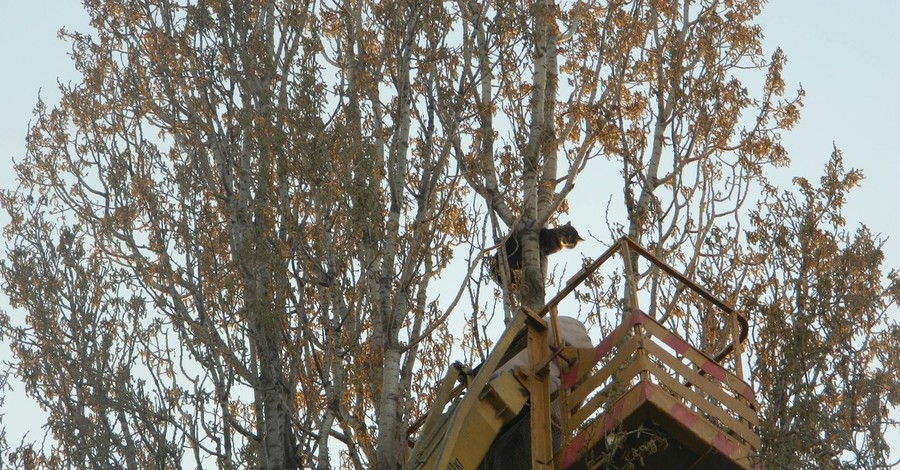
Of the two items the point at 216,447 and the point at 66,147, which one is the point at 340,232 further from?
the point at 66,147

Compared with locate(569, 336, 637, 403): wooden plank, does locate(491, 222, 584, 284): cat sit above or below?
above

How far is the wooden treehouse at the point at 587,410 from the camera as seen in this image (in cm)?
723

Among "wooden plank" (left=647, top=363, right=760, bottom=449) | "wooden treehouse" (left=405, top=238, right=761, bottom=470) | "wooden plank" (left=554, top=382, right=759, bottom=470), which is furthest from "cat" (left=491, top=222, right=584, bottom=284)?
"wooden plank" (left=554, top=382, right=759, bottom=470)

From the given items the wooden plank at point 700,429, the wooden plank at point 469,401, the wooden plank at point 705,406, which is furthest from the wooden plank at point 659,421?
the wooden plank at point 469,401

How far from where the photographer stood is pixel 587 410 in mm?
7496

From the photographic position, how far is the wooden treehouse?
7.23 metres

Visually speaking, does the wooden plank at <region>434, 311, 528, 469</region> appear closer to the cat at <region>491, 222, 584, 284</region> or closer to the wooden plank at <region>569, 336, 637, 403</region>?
the wooden plank at <region>569, 336, 637, 403</region>

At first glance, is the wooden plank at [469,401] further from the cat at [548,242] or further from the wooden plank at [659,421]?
the cat at [548,242]

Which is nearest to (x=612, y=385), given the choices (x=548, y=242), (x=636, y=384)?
(x=636, y=384)

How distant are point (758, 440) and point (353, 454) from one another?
9.24 feet

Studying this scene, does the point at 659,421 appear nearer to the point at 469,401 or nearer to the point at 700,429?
the point at 700,429

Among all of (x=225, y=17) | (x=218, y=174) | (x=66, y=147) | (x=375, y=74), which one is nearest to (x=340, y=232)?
(x=375, y=74)

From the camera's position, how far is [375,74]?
36.9 ft

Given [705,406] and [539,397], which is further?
[539,397]
